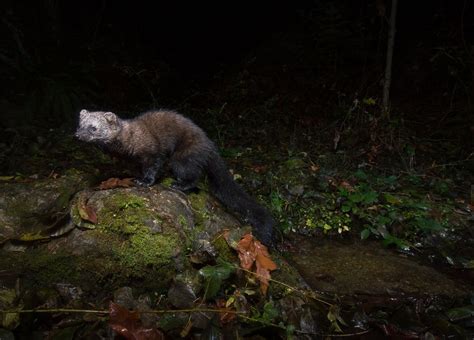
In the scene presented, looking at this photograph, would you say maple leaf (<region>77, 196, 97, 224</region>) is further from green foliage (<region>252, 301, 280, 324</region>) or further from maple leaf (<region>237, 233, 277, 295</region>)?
green foliage (<region>252, 301, 280, 324</region>)

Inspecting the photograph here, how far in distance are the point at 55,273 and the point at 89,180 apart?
130cm

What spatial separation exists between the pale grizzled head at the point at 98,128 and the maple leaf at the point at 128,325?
183 centimetres

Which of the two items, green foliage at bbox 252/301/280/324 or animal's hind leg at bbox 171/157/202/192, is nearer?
green foliage at bbox 252/301/280/324

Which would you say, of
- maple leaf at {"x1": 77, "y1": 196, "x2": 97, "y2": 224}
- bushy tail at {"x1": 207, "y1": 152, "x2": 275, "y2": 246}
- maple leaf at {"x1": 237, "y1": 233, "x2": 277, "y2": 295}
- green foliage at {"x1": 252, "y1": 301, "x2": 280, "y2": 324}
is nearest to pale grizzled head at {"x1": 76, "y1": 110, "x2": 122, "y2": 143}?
maple leaf at {"x1": 77, "y1": 196, "x2": 97, "y2": 224}

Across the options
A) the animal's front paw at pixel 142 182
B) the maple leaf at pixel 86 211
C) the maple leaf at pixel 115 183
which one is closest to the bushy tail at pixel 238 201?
the animal's front paw at pixel 142 182

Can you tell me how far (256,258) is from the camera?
349 centimetres

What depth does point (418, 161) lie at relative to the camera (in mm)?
6820

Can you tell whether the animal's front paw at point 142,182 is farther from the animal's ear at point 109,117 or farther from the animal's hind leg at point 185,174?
the animal's ear at point 109,117

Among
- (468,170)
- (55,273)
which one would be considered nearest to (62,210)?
(55,273)

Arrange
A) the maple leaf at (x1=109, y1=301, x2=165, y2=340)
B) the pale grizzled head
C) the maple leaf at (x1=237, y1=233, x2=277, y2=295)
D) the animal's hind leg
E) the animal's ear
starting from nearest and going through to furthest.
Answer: the maple leaf at (x1=109, y1=301, x2=165, y2=340)
the maple leaf at (x1=237, y1=233, x2=277, y2=295)
the pale grizzled head
the animal's ear
the animal's hind leg

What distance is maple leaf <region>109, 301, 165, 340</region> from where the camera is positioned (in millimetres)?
2557

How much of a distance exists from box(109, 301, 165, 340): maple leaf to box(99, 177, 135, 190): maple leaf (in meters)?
1.40

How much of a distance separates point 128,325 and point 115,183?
63.4 inches

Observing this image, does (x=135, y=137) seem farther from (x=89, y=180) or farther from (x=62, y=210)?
(x=62, y=210)
